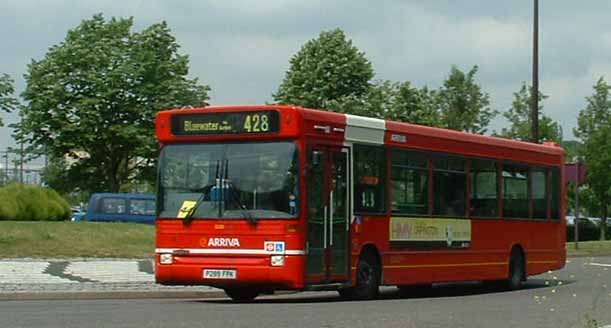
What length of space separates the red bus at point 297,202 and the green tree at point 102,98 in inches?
1507

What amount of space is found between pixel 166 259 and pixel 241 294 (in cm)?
178

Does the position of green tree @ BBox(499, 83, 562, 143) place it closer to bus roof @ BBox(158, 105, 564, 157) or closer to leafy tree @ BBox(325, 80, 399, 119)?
leafy tree @ BBox(325, 80, 399, 119)

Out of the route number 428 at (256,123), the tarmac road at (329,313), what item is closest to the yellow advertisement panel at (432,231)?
the tarmac road at (329,313)

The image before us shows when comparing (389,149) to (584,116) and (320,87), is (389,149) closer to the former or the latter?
(320,87)

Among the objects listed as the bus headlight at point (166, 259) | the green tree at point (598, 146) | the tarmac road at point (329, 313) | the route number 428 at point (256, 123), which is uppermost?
the green tree at point (598, 146)

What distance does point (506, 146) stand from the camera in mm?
26250

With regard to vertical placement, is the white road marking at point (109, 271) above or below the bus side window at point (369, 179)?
below

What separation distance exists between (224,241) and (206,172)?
1096 mm

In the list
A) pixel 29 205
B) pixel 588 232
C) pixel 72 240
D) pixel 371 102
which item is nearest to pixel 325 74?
pixel 371 102

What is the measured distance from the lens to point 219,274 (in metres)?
19.9

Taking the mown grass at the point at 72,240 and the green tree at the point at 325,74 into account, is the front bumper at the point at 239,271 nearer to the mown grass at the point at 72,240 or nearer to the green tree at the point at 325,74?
the mown grass at the point at 72,240

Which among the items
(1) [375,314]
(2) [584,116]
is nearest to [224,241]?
(1) [375,314]

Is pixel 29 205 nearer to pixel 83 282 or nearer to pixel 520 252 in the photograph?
pixel 83 282

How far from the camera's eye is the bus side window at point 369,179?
21.2 metres
